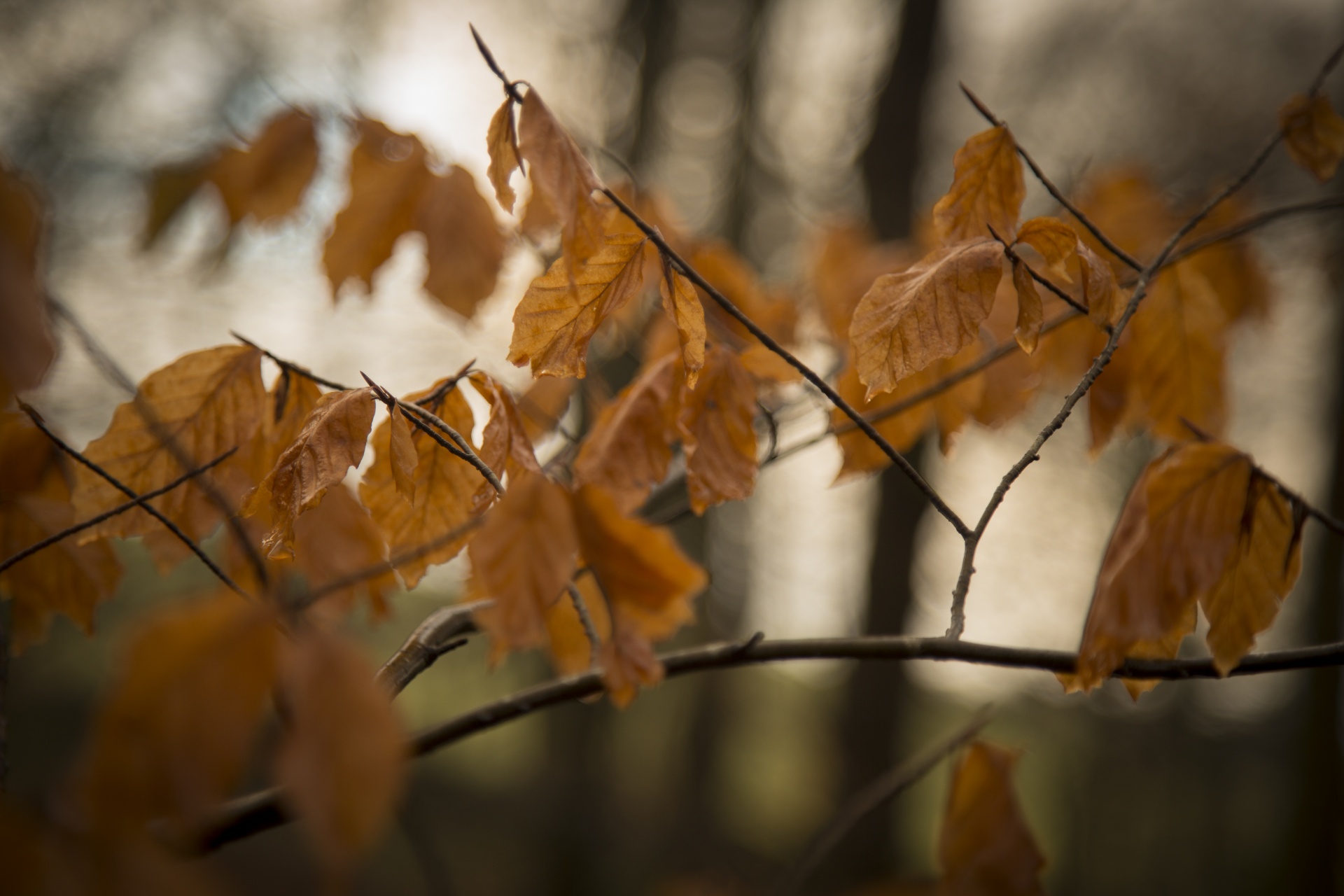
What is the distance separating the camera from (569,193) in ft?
2.34

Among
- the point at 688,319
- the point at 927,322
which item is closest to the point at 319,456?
the point at 688,319

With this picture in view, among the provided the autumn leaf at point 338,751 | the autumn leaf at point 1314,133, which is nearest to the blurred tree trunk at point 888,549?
the autumn leaf at point 1314,133

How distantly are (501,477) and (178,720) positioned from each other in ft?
1.43

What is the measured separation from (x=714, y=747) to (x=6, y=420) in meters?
6.31

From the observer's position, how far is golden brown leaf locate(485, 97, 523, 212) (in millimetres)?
779

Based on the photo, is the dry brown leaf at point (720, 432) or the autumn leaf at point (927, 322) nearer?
the autumn leaf at point (927, 322)

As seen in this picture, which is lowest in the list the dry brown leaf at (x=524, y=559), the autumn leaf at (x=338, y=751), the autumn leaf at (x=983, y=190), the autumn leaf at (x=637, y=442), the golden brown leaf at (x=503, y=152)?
the autumn leaf at (x=338, y=751)

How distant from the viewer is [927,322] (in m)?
0.80

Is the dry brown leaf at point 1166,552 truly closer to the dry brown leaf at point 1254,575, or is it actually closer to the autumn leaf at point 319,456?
the dry brown leaf at point 1254,575

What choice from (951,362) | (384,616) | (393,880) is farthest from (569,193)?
(393,880)

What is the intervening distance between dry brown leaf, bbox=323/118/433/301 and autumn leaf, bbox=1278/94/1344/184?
4.46 ft

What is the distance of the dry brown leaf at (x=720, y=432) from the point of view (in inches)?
35.6

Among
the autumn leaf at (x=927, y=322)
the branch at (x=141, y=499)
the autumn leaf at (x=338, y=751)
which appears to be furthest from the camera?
the autumn leaf at (x=927, y=322)

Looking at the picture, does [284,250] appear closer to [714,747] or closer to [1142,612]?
[1142,612]
